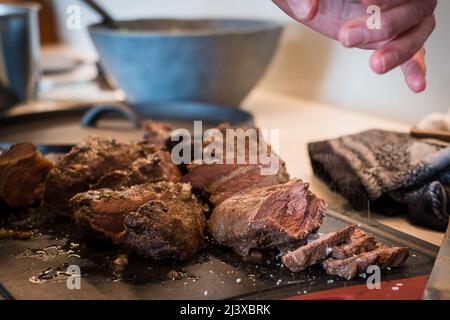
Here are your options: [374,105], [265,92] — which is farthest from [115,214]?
[265,92]

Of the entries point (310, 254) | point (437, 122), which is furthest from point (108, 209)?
point (437, 122)

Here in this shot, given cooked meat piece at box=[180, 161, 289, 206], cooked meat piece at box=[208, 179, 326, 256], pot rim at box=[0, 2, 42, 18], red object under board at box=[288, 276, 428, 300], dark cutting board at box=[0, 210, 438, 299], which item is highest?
pot rim at box=[0, 2, 42, 18]

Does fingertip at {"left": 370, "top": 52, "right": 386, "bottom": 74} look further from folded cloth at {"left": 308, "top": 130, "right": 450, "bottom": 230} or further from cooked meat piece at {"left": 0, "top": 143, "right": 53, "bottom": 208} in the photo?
cooked meat piece at {"left": 0, "top": 143, "right": 53, "bottom": 208}

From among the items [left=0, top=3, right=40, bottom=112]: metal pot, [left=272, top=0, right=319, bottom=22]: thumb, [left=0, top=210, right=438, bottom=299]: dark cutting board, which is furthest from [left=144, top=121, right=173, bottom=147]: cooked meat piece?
[left=0, top=3, right=40, bottom=112]: metal pot

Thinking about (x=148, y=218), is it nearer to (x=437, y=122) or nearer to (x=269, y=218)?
(x=269, y=218)

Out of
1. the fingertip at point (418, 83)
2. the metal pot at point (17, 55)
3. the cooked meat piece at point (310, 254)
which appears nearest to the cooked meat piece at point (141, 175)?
the cooked meat piece at point (310, 254)

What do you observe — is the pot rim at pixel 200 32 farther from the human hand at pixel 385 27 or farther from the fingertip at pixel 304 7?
the fingertip at pixel 304 7
